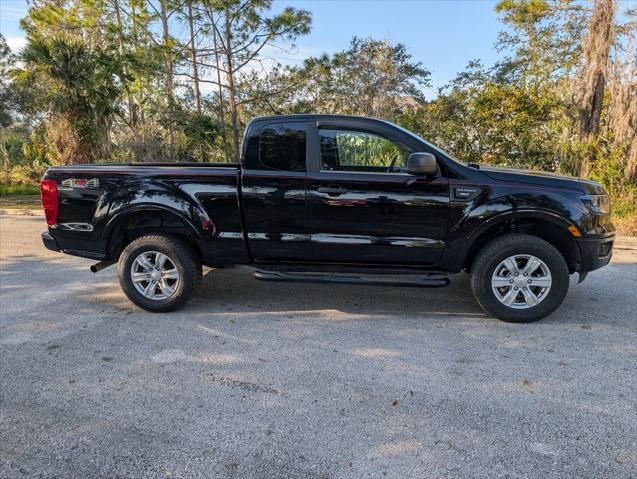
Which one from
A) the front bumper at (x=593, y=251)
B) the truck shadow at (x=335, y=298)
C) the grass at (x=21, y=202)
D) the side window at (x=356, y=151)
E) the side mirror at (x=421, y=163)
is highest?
the side window at (x=356, y=151)

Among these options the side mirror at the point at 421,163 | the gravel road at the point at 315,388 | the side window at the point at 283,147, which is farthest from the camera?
the side window at the point at 283,147

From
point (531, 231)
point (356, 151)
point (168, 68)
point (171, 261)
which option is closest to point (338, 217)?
point (356, 151)

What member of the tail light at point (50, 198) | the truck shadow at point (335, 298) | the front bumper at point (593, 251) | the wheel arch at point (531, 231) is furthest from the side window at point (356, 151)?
the tail light at point (50, 198)

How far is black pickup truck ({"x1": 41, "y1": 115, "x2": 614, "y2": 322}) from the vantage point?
383 cm

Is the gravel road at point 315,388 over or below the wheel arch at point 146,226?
below

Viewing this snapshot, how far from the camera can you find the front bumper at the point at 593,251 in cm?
382

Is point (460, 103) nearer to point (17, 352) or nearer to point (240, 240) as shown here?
point (240, 240)

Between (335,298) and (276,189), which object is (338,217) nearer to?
(276,189)

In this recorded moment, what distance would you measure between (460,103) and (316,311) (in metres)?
9.90

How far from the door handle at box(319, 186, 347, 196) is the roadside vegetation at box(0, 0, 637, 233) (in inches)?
269

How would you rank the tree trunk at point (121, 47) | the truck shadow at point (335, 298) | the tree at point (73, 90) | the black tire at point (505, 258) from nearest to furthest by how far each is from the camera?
the black tire at point (505, 258) < the truck shadow at point (335, 298) < the tree at point (73, 90) < the tree trunk at point (121, 47)

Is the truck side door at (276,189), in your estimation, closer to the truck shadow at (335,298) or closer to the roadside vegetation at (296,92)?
the truck shadow at (335,298)

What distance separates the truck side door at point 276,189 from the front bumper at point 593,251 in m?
2.49

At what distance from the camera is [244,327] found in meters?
3.90
